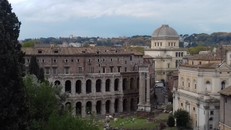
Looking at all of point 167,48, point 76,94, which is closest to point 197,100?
point 76,94

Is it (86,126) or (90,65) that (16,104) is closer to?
(86,126)

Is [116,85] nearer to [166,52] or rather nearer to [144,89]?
[144,89]

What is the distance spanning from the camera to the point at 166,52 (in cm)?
12262

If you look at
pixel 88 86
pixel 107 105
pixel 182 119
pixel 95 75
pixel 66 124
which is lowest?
pixel 107 105

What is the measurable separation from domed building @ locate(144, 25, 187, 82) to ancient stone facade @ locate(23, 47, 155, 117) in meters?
22.8

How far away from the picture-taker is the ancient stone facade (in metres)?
89.3

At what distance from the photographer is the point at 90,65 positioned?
92500 mm

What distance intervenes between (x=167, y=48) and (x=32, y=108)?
3388 inches

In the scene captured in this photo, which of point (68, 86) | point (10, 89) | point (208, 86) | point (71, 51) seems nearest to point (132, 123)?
point (208, 86)

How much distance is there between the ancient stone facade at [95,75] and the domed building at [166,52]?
2282 centimetres

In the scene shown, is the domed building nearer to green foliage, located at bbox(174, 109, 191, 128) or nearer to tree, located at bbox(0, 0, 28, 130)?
green foliage, located at bbox(174, 109, 191, 128)

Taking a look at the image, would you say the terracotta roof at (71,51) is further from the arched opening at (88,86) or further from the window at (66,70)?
the arched opening at (88,86)

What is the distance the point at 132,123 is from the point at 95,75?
1978 cm

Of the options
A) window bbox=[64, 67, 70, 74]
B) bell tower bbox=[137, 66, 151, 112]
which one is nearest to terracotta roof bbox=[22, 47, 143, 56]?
A: window bbox=[64, 67, 70, 74]
